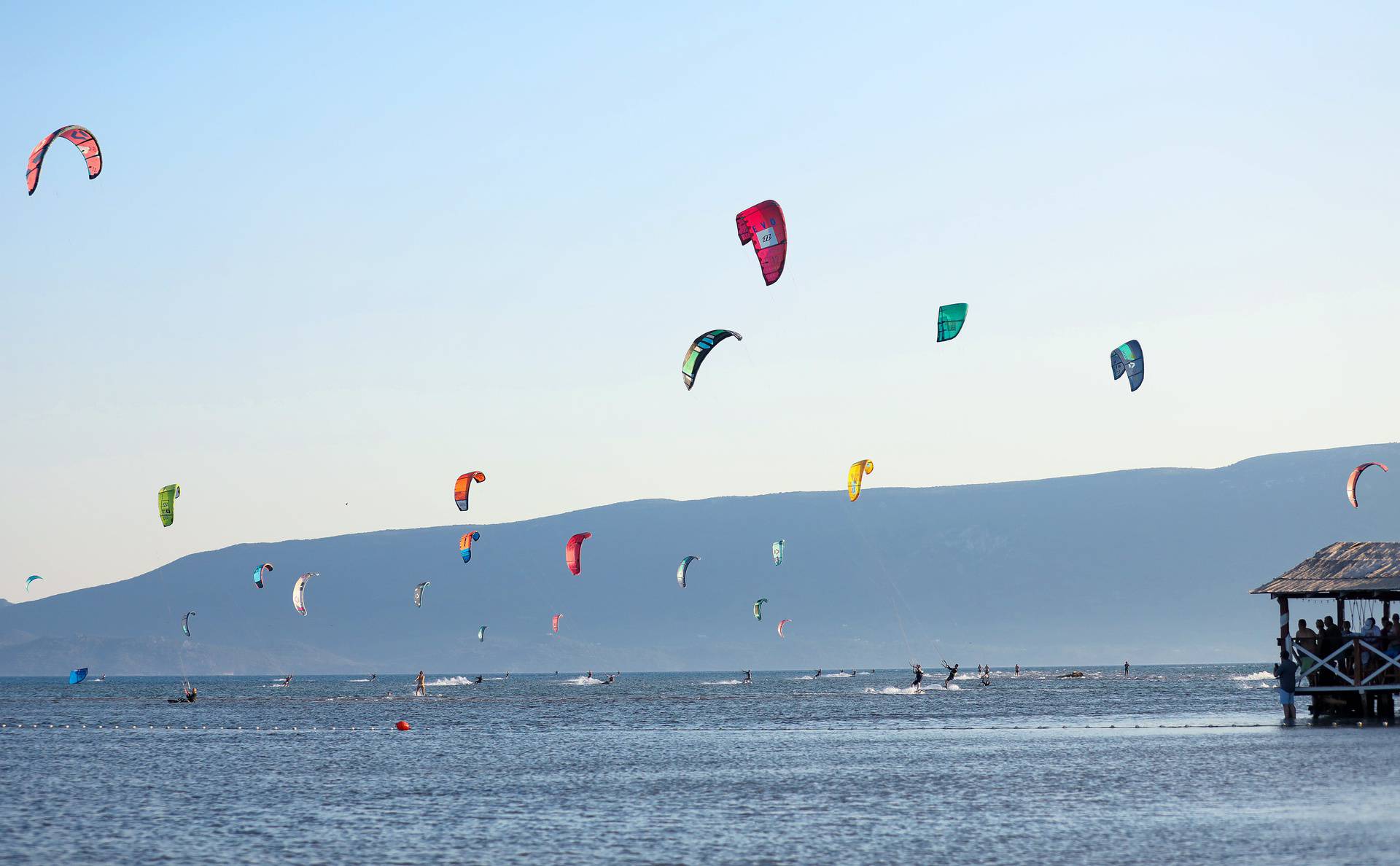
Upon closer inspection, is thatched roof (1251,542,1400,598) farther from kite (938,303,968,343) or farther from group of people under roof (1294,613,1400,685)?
kite (938,303,968,343)

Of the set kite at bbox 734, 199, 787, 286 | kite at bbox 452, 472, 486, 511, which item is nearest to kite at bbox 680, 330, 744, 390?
kite at bbox 734, 199, 787, 286

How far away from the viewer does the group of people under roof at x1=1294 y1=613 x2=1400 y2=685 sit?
41094mm

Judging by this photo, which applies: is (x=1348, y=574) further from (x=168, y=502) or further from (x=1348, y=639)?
(x=168, y=502)

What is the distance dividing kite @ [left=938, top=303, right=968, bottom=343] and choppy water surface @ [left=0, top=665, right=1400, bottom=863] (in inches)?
430

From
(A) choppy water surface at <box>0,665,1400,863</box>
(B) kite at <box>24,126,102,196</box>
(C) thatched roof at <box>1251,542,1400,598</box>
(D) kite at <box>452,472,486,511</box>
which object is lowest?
(A) choppy water surface at <box>0,665,1400,863</box>

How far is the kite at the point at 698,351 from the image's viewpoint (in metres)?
44.8

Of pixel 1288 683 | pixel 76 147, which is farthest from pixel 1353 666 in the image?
pixel 76 147

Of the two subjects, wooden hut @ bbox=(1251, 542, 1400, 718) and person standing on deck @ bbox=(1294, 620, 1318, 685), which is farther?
person standing on deck @ bbox=(1294, 620, 1318, 685)

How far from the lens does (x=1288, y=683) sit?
1649 inches

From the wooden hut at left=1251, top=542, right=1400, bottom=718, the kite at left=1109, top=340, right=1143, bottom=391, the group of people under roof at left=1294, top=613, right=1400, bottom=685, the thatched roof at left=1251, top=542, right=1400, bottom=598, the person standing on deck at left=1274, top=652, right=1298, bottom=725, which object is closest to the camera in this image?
the thatched roof at left=1251, top=542, right=1400, bottom=598

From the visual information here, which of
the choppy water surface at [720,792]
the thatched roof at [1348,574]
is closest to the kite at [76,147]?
the choppy water surface at [720,792]

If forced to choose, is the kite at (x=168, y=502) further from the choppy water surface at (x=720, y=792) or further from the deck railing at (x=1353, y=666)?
the deck railing at (x=1353, y=666)

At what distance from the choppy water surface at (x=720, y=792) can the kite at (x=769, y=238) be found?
11607mm

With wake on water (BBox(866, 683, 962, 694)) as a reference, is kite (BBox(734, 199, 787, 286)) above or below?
above
